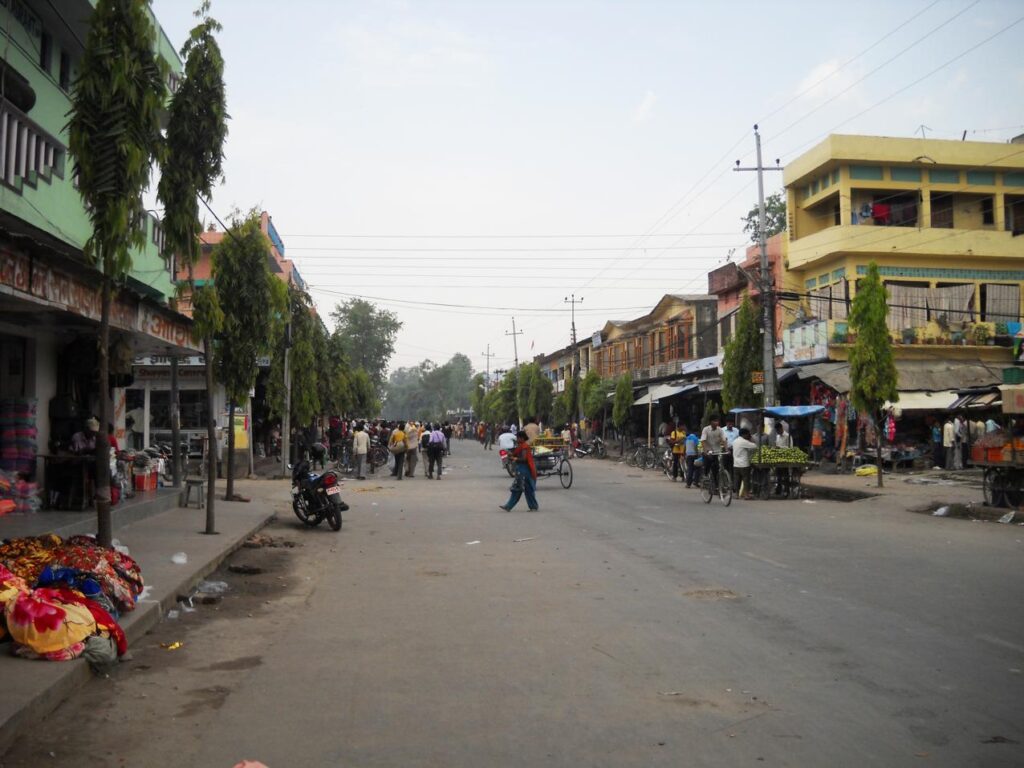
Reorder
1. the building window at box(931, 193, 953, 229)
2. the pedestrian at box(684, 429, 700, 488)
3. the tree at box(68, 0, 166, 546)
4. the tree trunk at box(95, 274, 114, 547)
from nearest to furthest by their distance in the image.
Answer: the tree at box(68, 0, 166, 546) → the tree trunk at box(95, 274, 114, 547) → the pedestrian at box(684, 429, 700, 488) → the building window at box(931, 193, 953, 229)

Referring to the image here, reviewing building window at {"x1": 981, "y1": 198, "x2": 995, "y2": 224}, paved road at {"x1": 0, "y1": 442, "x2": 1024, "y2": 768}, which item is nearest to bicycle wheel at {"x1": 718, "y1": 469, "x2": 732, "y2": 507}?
paved road at {"x1": 0, "y1": 442, "x2": 1024, "y2": 768}

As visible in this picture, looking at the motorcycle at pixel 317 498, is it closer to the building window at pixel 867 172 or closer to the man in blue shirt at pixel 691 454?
the man in blue shirt at pixel 691 454

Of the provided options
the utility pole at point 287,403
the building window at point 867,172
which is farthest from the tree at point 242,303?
the building window at point 867,172

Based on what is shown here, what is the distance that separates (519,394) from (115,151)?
6578 cm

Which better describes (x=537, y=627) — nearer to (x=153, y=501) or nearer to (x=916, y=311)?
(x=153, y=501)

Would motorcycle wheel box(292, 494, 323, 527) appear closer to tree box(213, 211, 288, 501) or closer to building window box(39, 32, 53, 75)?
tree box(213, 211, 288, 501)

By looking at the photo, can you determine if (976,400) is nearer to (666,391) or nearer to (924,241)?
(924,241)

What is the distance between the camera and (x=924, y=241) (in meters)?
35.3

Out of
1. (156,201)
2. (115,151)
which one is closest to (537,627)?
(115,151)

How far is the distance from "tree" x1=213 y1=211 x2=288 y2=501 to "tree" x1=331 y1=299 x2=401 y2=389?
81856 mm

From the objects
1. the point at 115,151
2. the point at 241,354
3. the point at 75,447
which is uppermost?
the point at 115,151

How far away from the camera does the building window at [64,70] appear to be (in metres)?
14.4

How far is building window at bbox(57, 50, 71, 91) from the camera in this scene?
14.4 m

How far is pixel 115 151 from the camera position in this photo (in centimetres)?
817
